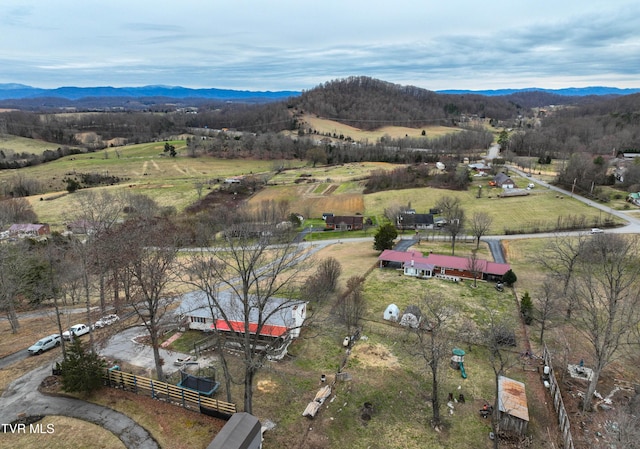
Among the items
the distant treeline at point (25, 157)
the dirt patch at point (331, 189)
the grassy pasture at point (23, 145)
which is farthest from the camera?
the grassy pasture at point (23, 145)

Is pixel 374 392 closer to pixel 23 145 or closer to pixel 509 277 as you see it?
pixel 509 277

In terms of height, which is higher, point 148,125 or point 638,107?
point 638,107

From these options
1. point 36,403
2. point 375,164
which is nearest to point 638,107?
point 375,164

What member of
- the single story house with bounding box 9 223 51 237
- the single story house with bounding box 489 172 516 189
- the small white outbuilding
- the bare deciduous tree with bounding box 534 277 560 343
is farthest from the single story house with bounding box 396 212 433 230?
the single story house with bounding box 9 223 51 237

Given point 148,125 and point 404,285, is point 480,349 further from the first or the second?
point 148,125

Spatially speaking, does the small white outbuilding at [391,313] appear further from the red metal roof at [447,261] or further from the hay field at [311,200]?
the hay field at [311,200]

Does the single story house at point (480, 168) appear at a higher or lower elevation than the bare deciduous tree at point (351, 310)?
higher

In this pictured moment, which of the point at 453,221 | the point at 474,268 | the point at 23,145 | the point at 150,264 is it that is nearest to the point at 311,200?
the point at 453,221

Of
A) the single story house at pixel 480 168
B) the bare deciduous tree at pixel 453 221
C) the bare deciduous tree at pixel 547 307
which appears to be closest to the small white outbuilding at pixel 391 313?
the bare deciduous tree at pixel 547 307

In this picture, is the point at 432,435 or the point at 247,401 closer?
the point at 247,401
